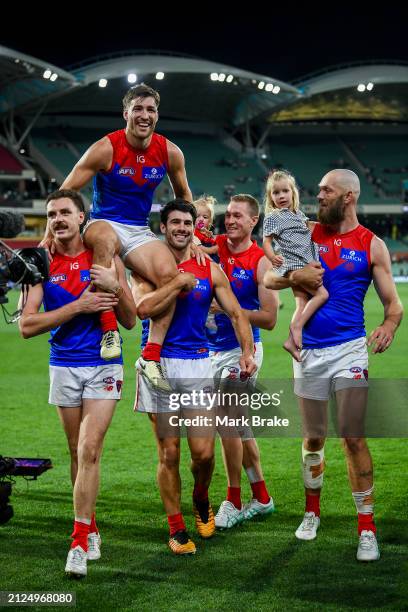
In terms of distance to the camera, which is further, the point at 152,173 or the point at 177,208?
the point at 152,173

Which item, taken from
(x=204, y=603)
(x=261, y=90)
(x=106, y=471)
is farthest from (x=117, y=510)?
(x=261, y=90)

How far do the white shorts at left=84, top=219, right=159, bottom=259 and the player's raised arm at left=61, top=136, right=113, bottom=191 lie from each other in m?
0.30

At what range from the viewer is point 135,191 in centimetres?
655

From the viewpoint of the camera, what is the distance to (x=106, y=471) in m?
8.41

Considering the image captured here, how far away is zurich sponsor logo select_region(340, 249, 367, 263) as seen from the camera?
19.7ft

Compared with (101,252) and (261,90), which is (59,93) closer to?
(261,90)

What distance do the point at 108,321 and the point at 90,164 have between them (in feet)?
4.22

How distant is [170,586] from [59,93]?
163 feet

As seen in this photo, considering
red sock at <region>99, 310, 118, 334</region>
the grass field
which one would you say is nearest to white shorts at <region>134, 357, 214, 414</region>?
red sock at <region>99, 310, 118, 334</region>

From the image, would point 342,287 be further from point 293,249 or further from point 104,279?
point 104,279

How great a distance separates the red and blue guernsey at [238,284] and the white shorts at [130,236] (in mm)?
905

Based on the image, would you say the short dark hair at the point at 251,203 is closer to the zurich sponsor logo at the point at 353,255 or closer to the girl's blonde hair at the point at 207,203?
the girl's blonde hair at the point at 207,203

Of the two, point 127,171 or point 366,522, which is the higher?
point 127,171

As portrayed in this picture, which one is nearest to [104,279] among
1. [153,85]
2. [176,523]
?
[176,523]
